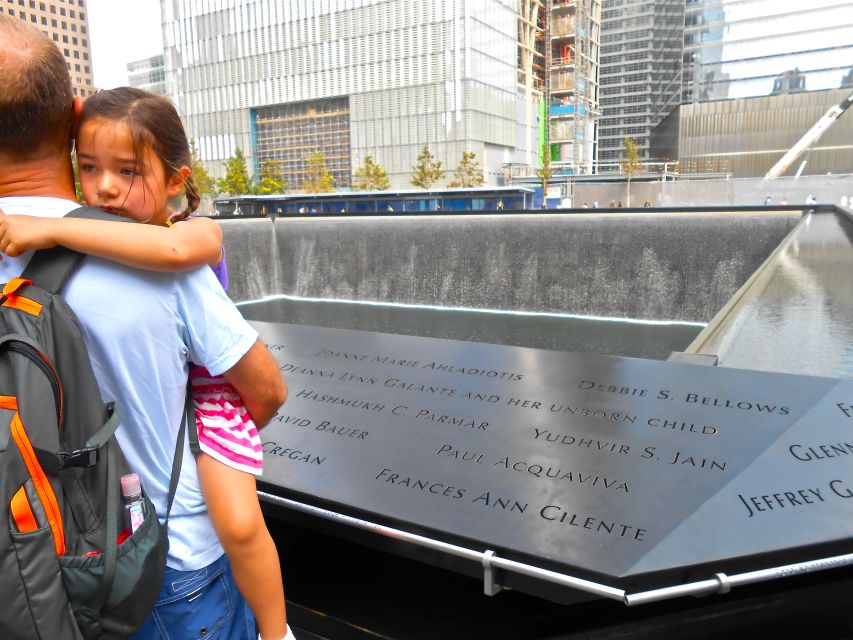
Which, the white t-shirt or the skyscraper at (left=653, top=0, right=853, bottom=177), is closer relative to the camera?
the white t-shirt

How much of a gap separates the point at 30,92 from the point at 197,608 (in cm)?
85

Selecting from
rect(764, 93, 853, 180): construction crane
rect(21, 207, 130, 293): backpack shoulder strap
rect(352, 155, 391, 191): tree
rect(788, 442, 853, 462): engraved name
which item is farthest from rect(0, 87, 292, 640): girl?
rect(352, 155, 391, 191): tree

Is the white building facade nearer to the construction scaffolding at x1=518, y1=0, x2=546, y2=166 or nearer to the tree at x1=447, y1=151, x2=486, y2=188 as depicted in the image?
the construction scaffolding at x1=518, y1=0, x2=546, y2=166

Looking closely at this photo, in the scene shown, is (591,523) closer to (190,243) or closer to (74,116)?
(190,243)

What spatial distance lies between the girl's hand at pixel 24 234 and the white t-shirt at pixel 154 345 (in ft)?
0.17

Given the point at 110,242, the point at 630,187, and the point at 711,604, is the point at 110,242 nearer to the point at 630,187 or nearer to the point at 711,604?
the point at 711,604

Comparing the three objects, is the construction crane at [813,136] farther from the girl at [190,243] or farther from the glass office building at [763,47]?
the girl at [190,243]

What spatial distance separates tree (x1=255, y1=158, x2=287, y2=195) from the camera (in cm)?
5007

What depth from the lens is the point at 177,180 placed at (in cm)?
118

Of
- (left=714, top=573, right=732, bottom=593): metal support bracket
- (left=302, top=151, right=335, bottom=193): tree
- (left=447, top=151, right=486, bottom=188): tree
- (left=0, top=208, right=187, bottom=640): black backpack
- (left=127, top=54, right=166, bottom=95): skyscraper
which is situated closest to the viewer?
(left=0, top=208, right=187, bottom=640): black backpack

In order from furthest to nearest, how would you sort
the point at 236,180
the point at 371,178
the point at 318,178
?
the point at 318,178, the point at 236,180, the point at 371,178

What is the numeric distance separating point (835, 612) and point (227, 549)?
4.68 ft

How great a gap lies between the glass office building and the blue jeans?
159ft

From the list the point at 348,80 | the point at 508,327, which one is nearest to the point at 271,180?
the point at 348,80
